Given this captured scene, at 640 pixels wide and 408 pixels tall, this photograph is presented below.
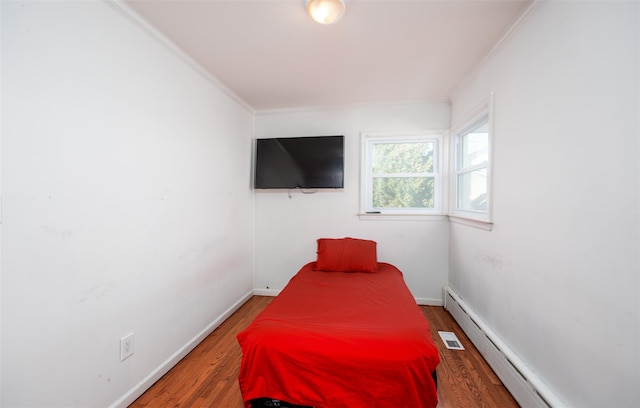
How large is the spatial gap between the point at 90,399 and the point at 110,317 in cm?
40

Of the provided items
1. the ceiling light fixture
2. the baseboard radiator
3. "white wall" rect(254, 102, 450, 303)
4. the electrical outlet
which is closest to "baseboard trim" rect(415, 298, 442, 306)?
"white wall" rect(254, 102, 450, 303)

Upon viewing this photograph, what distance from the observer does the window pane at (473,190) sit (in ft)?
7.22

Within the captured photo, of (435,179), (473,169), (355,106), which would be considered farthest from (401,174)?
(355,106)

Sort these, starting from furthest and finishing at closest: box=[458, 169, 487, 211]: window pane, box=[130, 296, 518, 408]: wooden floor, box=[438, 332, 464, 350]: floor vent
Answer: box=[458, 169, 487, 211]: window pane, box=[438, 332, 464, 350]: floor vent, box=[130, 296, 518, 408]: wooden floor

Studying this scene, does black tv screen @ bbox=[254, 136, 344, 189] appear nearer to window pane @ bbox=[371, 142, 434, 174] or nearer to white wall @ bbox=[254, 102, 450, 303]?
white wall @ bbox=[254, 102, 450, 303]

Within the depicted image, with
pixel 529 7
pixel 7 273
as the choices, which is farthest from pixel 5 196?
pixel 529 7

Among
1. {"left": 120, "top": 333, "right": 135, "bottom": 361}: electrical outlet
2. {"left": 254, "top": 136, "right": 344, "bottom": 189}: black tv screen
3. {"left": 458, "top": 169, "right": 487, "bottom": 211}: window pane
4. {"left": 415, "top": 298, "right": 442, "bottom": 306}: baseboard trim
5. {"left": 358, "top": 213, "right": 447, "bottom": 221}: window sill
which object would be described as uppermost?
{"left": 254, "top": 136, "right": 344, "bottom": 189}: black tv screen

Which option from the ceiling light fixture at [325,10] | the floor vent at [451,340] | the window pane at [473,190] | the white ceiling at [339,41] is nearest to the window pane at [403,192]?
the window pane at [473,190]

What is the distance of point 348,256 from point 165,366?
182cm

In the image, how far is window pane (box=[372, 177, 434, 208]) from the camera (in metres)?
3.01

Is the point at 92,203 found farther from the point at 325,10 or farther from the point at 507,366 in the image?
the point at 507,366

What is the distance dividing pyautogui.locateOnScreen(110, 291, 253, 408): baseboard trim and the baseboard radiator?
236 cm

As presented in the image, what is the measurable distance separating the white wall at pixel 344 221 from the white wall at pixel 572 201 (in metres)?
1.09

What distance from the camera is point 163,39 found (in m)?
1.76
